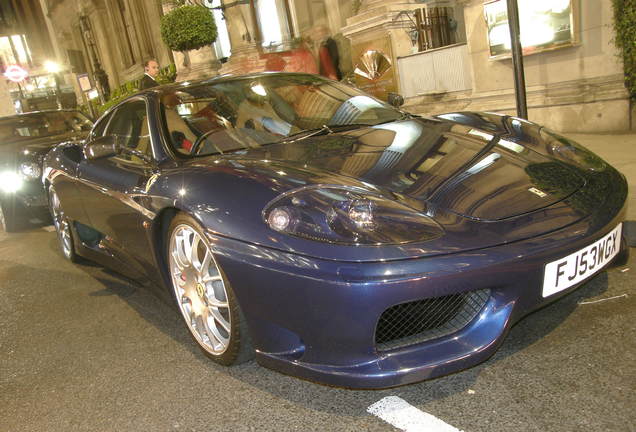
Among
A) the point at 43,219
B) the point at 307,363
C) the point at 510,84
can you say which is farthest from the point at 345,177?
the point at 510,84

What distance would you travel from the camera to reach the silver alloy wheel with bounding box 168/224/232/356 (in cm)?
250

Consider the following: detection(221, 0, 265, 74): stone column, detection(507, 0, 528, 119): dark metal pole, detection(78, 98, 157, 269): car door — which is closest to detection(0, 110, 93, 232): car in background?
detection(78, 98, 157, 269): car door

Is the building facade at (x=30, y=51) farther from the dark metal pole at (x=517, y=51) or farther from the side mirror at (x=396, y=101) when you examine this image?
the side mirror at (x=396, y=101)

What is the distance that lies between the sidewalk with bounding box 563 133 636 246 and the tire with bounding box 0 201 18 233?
20.7 ft

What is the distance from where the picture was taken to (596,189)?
2.43 m

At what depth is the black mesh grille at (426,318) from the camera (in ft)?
6.50

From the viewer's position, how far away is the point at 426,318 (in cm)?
201

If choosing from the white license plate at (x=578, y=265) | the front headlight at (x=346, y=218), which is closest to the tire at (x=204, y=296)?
the front headlight at (x=346, y=218)

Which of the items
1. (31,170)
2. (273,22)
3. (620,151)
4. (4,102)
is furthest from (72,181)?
(4,102)

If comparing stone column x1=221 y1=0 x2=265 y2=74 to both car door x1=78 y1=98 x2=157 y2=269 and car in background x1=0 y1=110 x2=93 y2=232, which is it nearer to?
car in background x1=0 y1=110 x2=93 y2=232

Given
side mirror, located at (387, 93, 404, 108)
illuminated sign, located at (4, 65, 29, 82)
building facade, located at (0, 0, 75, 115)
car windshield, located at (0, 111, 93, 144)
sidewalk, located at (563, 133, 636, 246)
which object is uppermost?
building facade, located at (0, 0, 75, 115)

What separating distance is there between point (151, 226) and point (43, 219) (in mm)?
5034

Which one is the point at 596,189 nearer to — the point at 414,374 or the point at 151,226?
the point at 414,374

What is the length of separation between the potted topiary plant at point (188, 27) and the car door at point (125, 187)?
10895 mm
